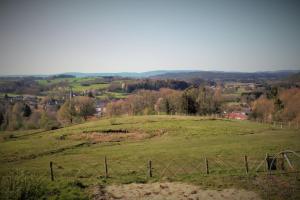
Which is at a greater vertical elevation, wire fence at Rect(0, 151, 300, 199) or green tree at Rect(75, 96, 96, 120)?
wire fence at Rect(0, 151, 300, 199)

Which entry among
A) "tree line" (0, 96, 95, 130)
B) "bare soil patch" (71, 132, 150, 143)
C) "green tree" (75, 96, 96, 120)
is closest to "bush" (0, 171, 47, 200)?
"bare soil patch" (71, 132, 150, 143)

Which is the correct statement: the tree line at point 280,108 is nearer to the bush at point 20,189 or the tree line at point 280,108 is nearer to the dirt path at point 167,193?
the dirt path at point 167,193

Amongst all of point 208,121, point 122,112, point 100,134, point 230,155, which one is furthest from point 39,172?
point 122,112

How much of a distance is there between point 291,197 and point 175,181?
774cm

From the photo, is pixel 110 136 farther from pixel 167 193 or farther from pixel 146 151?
pixel 167 193

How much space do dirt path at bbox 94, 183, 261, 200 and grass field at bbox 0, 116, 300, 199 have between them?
133 cm

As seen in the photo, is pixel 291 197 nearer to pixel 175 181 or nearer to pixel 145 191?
pixel 175 181

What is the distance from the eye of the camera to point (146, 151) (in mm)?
36406

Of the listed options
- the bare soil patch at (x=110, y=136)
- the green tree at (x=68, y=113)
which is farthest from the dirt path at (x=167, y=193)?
the green tree at (x=68, y=113)

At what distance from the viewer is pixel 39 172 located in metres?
25.7

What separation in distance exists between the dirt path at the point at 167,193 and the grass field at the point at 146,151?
1.33 metres

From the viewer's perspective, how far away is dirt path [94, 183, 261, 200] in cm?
1648

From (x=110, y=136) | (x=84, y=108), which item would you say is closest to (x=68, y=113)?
(x=84, y=108)

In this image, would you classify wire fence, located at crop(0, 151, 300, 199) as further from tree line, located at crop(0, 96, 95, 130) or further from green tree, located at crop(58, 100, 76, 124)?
green tree, located at crop(58, 100, 76, 124)
